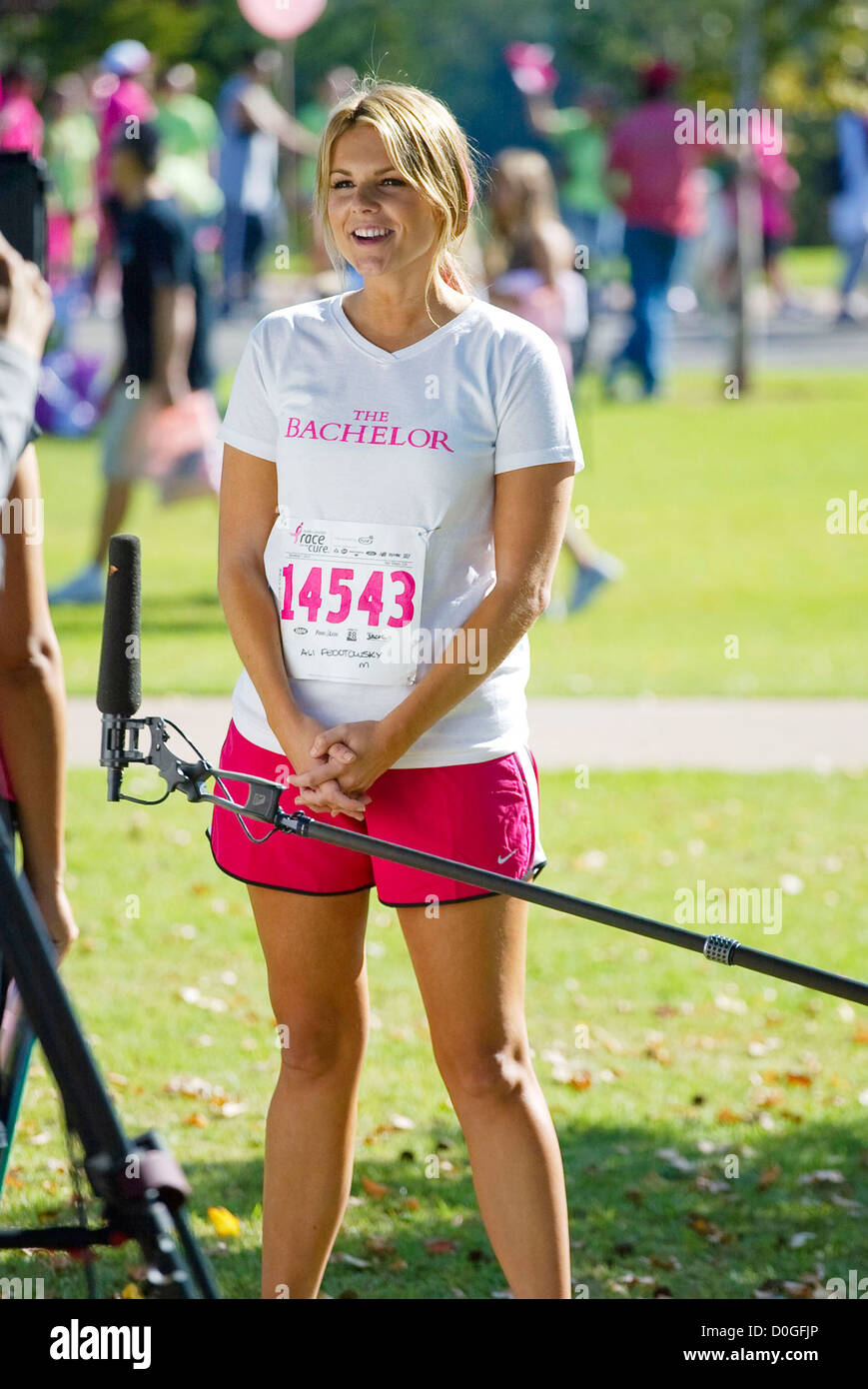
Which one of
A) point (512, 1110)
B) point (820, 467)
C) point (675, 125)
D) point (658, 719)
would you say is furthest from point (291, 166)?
point (512, 1110)

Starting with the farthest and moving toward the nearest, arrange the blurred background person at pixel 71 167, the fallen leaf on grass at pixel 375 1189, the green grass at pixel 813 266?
1. the green grass at pixel 813 266
2. the blurred background person at pixel 71 167
3. the fallen leaf on grass at pixel 375 1189

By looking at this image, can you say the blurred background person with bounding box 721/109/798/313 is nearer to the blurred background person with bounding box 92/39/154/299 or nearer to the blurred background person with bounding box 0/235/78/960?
the blurred background person with bounding box 92/39/154/299

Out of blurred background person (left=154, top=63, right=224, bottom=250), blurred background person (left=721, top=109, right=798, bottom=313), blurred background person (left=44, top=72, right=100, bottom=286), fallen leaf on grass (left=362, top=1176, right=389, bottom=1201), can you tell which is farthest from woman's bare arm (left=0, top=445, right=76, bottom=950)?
blurred background person (left=721, top=109, right=798, bottom=313)

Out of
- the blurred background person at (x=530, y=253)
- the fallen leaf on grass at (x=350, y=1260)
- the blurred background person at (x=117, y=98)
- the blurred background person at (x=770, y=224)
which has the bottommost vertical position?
the fallen leaf on grass at (x=350, y=1260)

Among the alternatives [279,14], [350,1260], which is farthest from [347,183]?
[279,14]

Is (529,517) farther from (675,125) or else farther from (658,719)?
(675,125)

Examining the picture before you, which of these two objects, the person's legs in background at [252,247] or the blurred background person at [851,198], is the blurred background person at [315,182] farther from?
the blurred background person at [851,198]

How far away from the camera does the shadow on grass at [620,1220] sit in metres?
3.82

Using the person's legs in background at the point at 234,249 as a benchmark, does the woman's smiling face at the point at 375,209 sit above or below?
below

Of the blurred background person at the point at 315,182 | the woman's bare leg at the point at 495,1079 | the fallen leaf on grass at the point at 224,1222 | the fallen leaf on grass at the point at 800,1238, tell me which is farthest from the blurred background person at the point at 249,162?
the woman's bare leg at the point at 495,1079

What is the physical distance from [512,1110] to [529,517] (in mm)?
941

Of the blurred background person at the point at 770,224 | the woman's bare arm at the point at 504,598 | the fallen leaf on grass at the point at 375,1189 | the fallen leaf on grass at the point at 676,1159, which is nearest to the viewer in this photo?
the woman's bare arm at the point at 504,598

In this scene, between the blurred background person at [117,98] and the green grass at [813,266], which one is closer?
the blurred background person at [117,98]

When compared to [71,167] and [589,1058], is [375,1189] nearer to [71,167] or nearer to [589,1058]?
[589,1058]
